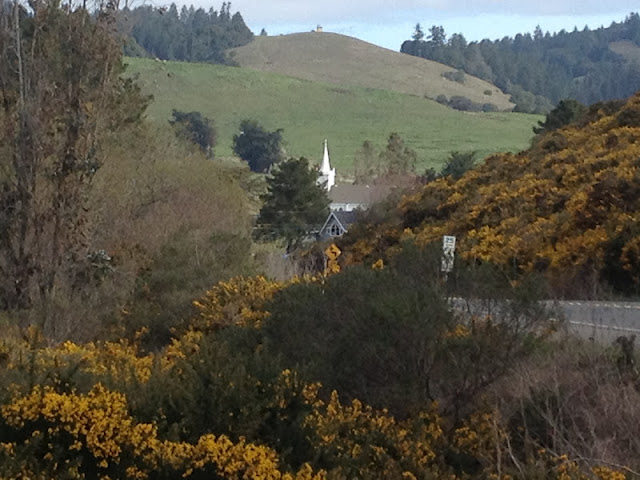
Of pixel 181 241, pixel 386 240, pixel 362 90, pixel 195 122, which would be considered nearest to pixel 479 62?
pixel 362 90

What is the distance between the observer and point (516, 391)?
8.67m

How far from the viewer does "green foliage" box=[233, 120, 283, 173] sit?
330ft

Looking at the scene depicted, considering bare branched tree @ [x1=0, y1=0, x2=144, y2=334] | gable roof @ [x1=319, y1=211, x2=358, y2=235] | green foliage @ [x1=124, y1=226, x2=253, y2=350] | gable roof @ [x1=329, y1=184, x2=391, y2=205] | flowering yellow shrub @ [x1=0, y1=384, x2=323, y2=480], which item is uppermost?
bare branched tree @ [x1=0, y1=0, x2=144, y2=334]

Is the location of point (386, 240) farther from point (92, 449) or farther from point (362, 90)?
point (362, 90)

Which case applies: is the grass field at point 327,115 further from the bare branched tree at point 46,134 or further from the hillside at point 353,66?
the bare branched tree at point 46,134

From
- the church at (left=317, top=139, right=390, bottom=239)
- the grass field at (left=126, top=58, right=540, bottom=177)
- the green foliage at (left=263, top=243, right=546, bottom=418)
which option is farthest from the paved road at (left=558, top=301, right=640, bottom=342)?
the grass field at (left=126, top=58, right=540, bottom=177)

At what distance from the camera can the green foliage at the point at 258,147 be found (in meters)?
101

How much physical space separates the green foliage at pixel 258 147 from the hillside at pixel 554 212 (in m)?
64.2

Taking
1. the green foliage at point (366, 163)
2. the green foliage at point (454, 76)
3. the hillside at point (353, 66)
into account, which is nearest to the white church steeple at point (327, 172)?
the green foliage at point (366, 163)

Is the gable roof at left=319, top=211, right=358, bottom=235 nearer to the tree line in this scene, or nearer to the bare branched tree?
the bare branched tree

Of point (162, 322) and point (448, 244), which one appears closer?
point (448, 244)

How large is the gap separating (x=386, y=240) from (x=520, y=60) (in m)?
169

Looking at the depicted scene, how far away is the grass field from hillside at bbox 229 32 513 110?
15.1 m

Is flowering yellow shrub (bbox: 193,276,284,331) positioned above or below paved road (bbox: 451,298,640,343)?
below
